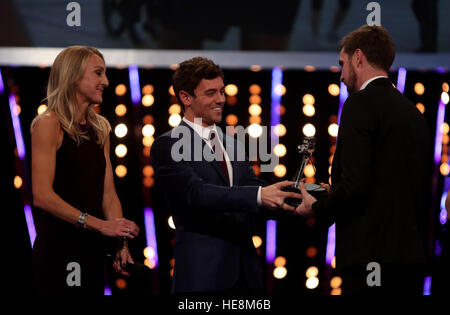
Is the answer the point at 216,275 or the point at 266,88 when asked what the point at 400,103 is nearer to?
the point at 216,275

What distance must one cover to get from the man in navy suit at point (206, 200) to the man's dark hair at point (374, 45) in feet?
2.08

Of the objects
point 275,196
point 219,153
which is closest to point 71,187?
point 219,153

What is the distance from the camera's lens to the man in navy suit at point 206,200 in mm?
2426

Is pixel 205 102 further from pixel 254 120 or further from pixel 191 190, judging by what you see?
pixel 254 120

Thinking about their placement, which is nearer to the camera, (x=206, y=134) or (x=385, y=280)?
(x=385, y=280)

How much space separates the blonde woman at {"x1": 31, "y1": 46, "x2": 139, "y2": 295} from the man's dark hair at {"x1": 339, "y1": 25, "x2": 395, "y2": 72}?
114 centimetres

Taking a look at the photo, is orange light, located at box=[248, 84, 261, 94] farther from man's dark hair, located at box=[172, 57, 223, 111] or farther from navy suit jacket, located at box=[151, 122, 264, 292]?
navy suit jacket, located at box=[151, 122, 264, 292]

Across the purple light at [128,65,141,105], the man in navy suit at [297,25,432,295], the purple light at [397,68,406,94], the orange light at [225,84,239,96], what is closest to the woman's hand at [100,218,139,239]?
the man in navy suit at [297,25,432,295]

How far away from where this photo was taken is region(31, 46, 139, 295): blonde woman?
245 cm

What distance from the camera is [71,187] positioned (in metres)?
2.52

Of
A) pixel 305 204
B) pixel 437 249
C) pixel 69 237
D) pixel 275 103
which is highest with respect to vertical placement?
pixel 275 103

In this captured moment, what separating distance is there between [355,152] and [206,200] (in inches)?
24.7

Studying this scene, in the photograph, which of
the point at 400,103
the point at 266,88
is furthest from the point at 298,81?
the point at 400,103
